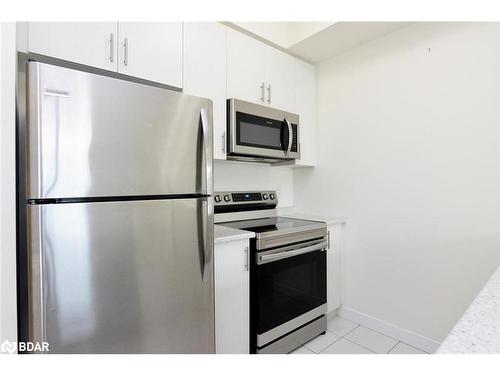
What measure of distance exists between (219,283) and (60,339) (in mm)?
722

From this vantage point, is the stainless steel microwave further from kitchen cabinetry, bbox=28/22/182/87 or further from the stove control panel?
kitchen cabinetry, bbox=28/22/182/87

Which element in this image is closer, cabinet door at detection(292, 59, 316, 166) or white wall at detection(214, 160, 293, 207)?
white wall at detection(214, 160, 293, 207)

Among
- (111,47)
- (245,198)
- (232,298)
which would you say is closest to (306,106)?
(245,198)

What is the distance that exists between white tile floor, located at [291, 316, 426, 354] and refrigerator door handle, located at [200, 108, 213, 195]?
1344 mm

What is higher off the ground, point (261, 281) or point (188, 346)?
point (261, 281)

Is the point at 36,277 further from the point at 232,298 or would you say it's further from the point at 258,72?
the point at 258,72

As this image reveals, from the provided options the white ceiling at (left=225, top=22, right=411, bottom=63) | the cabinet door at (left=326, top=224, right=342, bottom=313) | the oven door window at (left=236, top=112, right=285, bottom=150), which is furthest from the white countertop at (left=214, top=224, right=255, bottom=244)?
the white ceiling at (left=225, top=22, right=411, bottom=63)

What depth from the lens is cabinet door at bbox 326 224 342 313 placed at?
7.06 feet

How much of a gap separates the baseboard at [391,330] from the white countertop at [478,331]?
4.70 ft

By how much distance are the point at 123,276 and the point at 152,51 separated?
118cm
